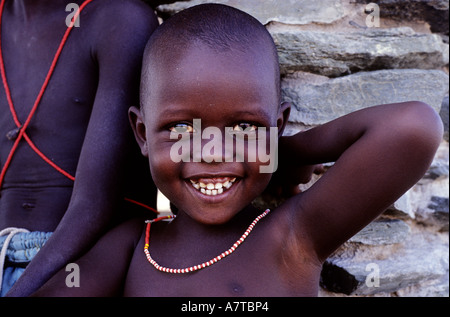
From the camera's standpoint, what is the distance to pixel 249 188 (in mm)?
1305

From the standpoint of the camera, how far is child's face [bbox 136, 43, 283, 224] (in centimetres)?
125

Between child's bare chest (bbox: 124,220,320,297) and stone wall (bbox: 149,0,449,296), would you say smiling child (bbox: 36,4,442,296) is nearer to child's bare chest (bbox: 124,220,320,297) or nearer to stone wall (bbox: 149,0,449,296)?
child's bare chest (bbox: 124,220,320,297)

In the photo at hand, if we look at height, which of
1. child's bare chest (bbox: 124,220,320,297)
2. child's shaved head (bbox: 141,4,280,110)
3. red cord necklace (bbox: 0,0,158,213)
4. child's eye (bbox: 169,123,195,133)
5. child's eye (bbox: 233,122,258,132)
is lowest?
child's bare chest (bbox: 124,220,320,297)

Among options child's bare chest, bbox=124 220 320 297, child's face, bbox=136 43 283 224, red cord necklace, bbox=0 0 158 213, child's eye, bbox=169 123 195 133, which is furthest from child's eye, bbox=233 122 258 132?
red cord necklace, bbox=0 0 158 213

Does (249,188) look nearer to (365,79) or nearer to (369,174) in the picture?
(369,174)

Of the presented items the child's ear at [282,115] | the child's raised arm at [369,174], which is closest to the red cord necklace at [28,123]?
the child's ear at [282,115]

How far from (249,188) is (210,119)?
19 centimetres

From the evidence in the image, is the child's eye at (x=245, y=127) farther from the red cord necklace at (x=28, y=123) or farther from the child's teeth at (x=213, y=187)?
the red cord necklace at (x=28, y=123)

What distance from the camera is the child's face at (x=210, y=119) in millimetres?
1251

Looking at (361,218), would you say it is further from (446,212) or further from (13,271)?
(13,271)

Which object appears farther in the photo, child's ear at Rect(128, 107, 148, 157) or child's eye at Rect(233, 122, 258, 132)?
child's ear at Rect(128, 107, 148, 157)

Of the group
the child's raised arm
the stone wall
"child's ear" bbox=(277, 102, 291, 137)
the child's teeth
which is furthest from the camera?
the stone wall

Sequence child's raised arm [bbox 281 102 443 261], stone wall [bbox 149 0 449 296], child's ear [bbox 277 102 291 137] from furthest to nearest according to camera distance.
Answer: stone wall [bbox 149 0 449 296] → child's ear [bbox 277 102 291 137] → child's raised arm [bbox 281 102 443 261]

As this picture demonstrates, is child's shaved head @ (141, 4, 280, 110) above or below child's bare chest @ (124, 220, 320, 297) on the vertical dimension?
above
